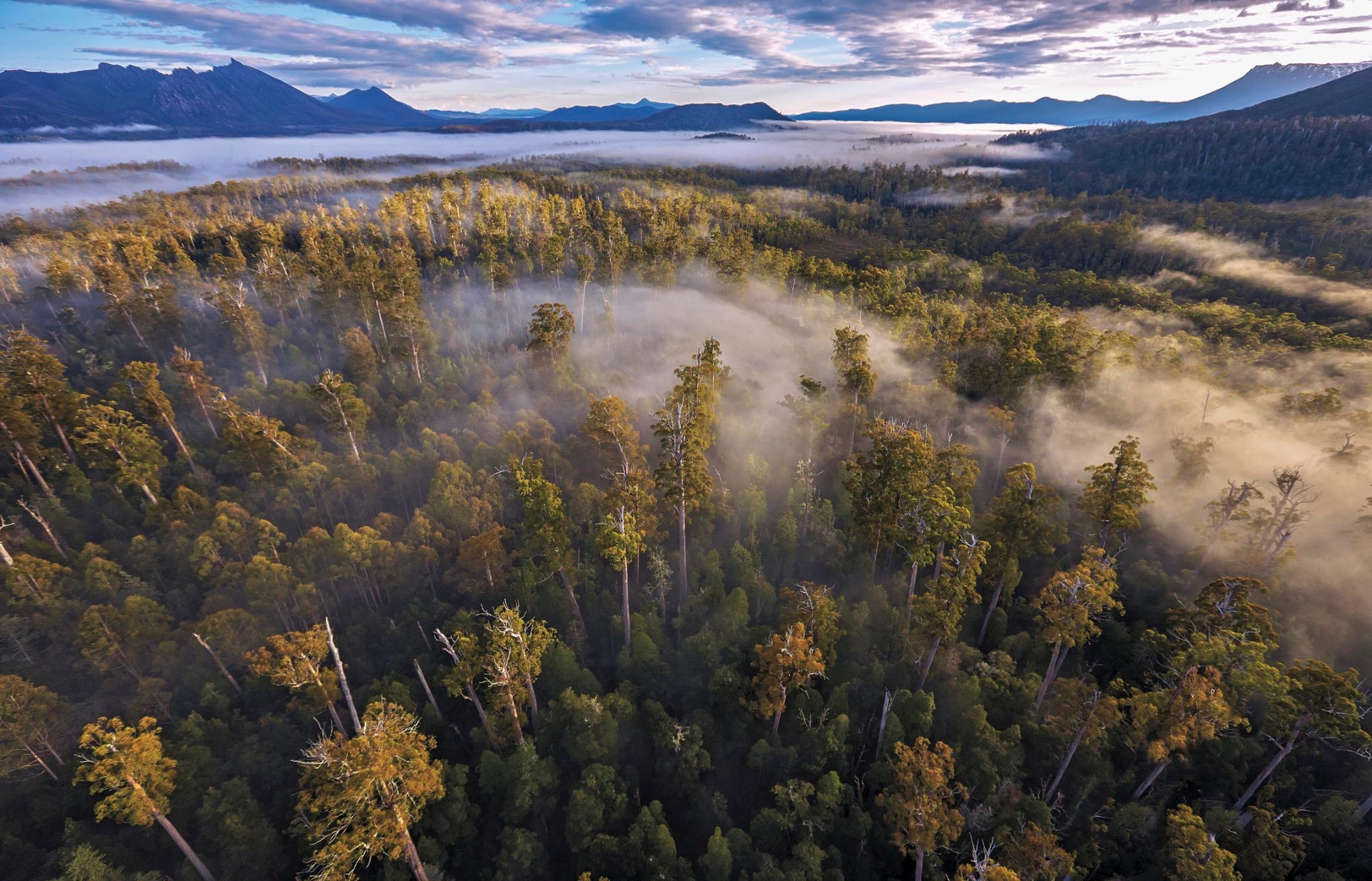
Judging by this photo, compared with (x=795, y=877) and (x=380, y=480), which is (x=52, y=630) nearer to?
(x=380, y=480)

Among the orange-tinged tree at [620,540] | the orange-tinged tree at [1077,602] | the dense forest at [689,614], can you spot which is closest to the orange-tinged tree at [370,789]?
the dense forest at [689,614]

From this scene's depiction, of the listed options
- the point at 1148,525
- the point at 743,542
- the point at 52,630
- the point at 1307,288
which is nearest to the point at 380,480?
the point at 52,630

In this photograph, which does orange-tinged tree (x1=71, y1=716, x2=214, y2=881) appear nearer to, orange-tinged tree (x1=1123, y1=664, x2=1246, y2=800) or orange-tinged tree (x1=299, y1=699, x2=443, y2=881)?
orange-tinged tree (x1=299, y1=699, x2=443, y2=881)

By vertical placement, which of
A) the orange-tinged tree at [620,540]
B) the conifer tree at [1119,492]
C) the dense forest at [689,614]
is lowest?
the dense forest at [689,614]

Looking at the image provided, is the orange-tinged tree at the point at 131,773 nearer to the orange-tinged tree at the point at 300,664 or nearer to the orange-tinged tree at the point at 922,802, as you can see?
the orange-tinged tree at the point at 300,664

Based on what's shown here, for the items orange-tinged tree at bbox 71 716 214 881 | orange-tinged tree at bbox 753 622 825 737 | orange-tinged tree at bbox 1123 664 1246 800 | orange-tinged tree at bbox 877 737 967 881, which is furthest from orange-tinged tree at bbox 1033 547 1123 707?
orange-tinged tree at bbox 71 716 214 881

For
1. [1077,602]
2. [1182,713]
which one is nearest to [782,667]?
[1077,602]

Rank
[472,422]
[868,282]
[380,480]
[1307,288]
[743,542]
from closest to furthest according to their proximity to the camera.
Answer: [743,542] → [380,480] → [472,422] → [868,282] → [1307,288]
